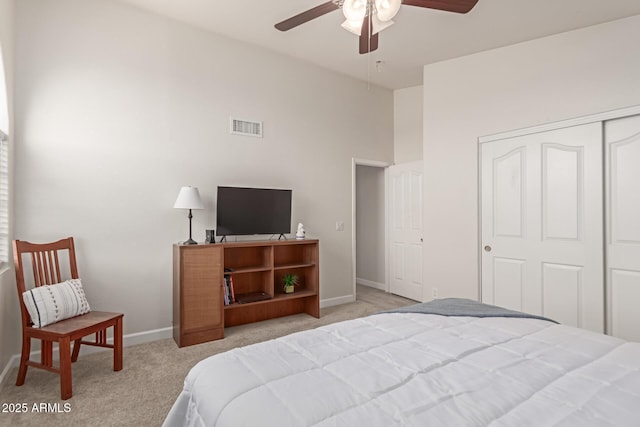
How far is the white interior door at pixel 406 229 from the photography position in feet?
15.1

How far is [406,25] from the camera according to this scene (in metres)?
3.20

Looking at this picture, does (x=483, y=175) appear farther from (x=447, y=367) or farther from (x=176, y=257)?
(x=176, y=257)

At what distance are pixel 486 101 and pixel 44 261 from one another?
4320 mm

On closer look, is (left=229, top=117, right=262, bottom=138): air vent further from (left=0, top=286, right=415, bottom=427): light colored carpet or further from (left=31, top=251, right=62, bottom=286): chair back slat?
(left=0, top=286, right=415, bottom=427): light colored carpet

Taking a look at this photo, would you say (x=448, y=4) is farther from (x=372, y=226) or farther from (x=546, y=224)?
(x=372, y=226)

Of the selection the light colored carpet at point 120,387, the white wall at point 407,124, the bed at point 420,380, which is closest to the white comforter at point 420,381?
the bed at point 420,380

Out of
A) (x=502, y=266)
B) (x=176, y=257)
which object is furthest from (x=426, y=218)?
(x=176, y=257)

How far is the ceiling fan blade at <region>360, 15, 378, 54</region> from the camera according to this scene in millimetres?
2138

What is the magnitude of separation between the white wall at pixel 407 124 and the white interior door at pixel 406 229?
7.8 inches

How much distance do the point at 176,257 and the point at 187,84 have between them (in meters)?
1.71

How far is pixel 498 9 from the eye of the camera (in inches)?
113

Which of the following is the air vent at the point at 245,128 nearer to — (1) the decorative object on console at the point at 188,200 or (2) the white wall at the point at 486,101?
(1) the decorative object on console at the point at 188,200

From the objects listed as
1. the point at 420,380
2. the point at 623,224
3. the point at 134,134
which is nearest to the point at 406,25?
the point at 623,224

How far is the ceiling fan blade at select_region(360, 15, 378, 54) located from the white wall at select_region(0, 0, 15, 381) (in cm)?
247
